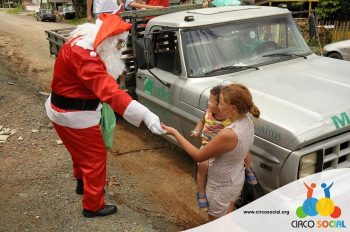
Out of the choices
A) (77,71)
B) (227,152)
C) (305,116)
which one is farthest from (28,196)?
(305,116)

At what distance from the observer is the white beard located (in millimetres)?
3652

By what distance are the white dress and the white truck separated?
1.32ft

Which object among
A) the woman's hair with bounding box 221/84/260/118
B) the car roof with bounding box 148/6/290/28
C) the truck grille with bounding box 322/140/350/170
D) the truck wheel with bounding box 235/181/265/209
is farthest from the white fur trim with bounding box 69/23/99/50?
the truck grille with bounding box 322/140/350/170

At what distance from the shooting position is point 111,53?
3705mm

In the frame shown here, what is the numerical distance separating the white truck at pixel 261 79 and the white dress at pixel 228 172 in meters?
0.40

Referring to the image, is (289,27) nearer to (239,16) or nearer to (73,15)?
(239,16)

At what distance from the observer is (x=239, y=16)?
5090 millimetres

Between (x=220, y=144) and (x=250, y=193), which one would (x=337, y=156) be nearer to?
(x=250, y=193)

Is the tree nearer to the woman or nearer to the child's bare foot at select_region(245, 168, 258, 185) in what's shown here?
the child's bare foot at select_region(245, 168, 258, 185)

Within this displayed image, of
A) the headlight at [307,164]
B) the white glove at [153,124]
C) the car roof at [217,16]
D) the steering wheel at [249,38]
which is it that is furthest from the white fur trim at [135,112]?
the steering wheel at [249,38]

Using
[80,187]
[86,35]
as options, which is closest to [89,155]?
[80,187]

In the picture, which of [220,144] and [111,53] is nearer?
[220,144]

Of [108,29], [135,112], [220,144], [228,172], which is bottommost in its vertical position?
[228,172]

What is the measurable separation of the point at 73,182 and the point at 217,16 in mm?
2663
